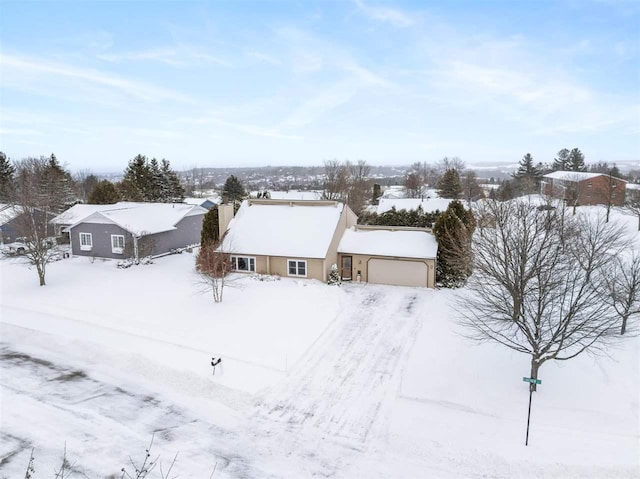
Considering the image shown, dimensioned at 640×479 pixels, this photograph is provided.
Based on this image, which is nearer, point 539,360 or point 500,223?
point 539,360

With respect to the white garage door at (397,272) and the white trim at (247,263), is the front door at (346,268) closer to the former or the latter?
the white garage door at (397,272)

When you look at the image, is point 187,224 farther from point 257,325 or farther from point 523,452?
point 523,452

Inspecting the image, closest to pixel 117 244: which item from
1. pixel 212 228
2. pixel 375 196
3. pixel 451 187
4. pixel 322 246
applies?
pixel 212 228

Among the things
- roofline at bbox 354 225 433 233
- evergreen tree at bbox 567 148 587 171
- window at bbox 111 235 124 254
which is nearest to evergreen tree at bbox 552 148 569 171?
evergreen tree at bbox 567 148 587 171

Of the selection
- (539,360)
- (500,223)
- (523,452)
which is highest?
(500,223)

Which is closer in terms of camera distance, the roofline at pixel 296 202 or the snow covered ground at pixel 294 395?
the snow covered ground at pixel 294 395

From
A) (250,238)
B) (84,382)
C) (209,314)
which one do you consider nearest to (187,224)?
(250,238)

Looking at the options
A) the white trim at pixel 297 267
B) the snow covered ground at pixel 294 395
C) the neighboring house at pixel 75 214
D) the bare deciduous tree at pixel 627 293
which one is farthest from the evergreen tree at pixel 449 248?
the neighboring house at pixel 75 214
